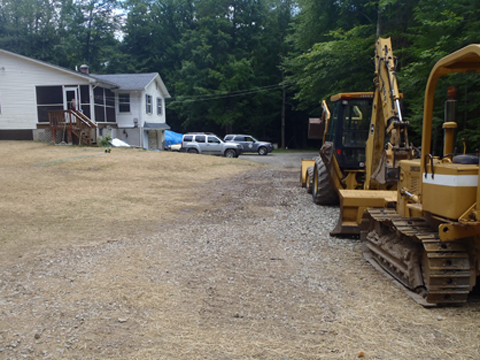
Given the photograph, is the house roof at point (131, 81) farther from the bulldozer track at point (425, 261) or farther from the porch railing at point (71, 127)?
the bulldozer track at point (425, 261)

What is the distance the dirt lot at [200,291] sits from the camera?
367 centimetres

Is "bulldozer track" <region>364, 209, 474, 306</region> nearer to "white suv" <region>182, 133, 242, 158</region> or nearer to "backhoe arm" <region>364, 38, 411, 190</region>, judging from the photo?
"backhoe arm" <region>364, 38, 411, 190</region>

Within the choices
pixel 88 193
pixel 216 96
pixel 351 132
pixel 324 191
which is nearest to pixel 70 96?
pixel 216 96

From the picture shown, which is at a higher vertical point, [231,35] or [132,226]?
[231,35]

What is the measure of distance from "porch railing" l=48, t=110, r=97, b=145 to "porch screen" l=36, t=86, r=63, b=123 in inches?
136

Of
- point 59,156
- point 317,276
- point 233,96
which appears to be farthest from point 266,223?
point 233,96

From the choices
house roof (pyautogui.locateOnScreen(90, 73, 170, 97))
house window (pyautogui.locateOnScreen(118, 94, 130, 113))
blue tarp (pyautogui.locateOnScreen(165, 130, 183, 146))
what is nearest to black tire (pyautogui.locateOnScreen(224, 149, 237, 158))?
house roof (pyautogui.locateOnScreen(90, 73, 170, 97))

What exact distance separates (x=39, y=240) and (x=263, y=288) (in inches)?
176

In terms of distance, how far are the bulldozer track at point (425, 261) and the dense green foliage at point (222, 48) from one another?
55.2ft

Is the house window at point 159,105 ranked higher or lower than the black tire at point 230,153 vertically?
higher

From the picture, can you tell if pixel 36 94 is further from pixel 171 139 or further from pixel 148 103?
pixel 171 139

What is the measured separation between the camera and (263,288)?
5035mm

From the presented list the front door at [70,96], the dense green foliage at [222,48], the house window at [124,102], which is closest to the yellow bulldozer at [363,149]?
the dense green foliage at [222,48]

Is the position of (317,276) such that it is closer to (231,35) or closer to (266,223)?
(266,223)
